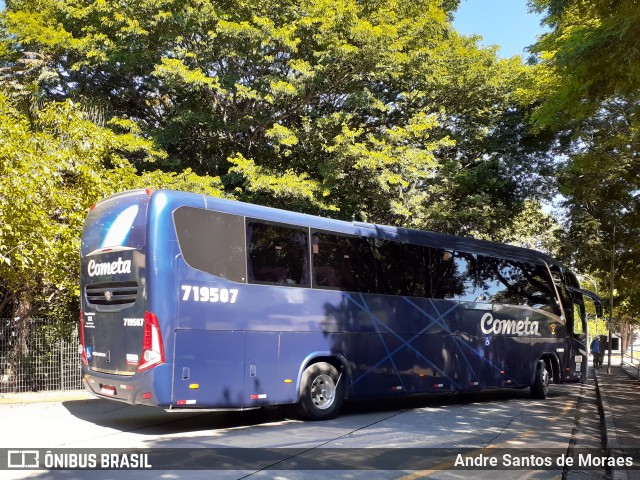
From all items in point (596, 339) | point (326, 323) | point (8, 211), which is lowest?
point (596, 339)

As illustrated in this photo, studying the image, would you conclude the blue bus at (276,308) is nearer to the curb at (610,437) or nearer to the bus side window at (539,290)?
the bus side window at (539,290)

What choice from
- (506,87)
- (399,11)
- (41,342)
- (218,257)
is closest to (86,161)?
(41,342)

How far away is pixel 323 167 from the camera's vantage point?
18.9 metres

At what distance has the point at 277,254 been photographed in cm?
992

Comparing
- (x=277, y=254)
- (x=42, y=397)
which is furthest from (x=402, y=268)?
(x=42, y=397)

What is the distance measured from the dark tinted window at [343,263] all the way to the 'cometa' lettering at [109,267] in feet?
10.9

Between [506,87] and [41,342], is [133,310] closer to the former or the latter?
[41,342]

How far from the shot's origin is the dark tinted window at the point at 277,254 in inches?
375

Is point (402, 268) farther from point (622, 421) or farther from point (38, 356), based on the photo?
point (38, 356)

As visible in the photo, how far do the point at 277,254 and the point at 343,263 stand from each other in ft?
5.50

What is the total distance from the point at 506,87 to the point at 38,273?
17926mm

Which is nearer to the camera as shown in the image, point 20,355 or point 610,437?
point 610,437

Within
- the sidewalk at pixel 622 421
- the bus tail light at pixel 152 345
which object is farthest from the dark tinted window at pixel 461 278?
the bus tail light at pixel 152 345

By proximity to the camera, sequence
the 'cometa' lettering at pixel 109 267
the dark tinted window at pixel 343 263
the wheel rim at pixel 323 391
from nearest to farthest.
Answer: the 'cometa' lettering at pixel 109 267 < the wheel rim at pixel 323 391 < the dark tinted window at pixel 343 263
